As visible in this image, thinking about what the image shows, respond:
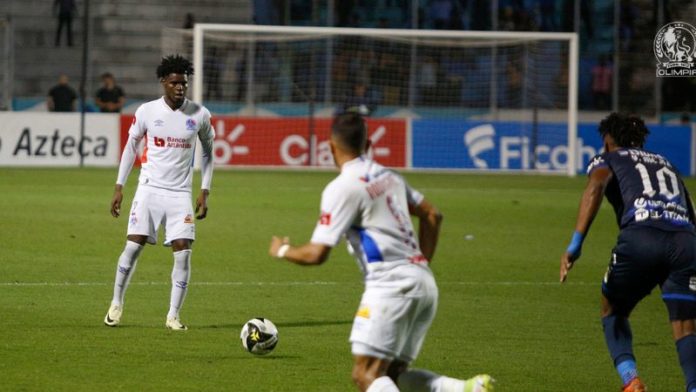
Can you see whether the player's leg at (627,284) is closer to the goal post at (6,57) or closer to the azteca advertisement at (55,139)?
the azteca advertisement at (55,139)

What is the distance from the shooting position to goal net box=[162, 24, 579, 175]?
103ft

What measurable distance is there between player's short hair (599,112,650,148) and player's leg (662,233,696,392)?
0.69 m

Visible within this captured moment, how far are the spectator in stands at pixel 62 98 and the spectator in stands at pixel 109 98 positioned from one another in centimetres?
65

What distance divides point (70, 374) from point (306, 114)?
77.7 feet

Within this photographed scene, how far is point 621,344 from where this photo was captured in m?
8.36

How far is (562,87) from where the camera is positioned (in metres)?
34.1

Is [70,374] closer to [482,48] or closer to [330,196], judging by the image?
[330,196]

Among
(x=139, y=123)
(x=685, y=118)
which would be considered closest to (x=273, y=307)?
(x=139, y=123)

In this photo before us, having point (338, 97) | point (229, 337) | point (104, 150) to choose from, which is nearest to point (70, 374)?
point (229, 337)

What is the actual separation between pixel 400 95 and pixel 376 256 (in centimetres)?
2726

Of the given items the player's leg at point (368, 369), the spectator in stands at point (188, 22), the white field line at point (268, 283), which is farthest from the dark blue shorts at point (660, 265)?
the spectator in stands at point (188, 22)

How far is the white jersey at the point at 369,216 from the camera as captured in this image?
6.57m

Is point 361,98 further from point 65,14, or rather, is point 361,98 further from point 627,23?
point 627,23

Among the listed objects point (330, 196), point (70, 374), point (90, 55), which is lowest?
point (70, 374)
